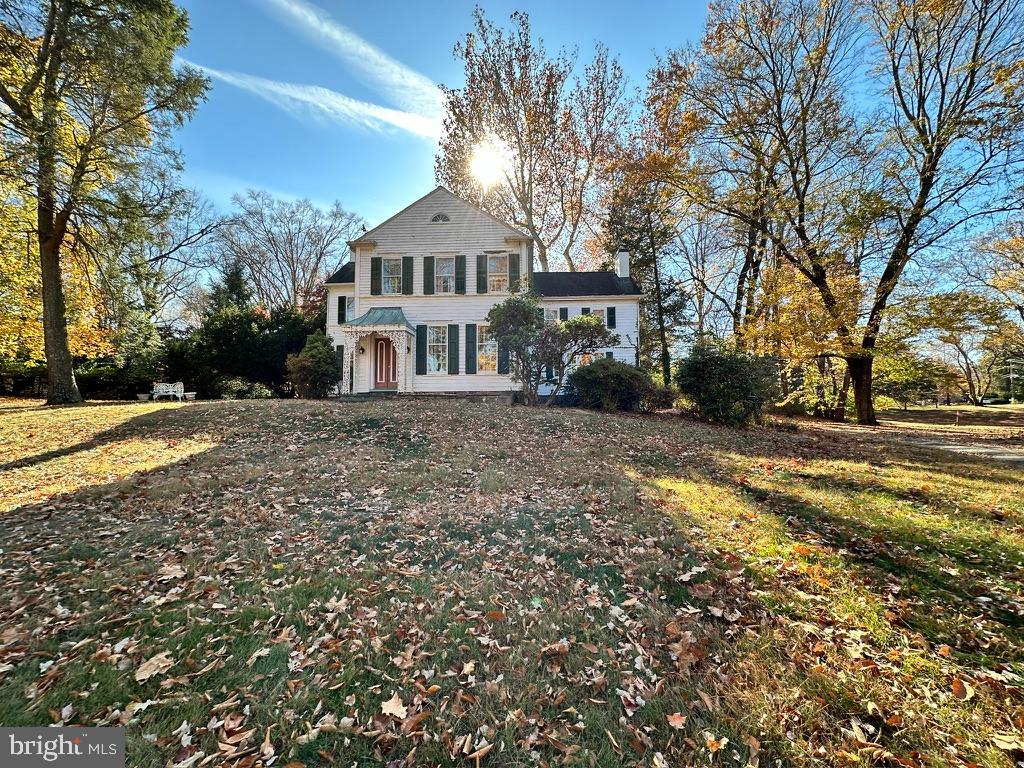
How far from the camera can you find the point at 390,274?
16797mm

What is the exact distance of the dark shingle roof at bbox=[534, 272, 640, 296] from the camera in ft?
65.8

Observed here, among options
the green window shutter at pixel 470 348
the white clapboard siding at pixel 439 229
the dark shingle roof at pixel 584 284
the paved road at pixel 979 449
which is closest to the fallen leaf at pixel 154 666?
the paved road at pixel 979 449

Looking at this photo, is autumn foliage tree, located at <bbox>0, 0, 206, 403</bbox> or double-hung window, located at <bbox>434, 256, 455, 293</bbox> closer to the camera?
autumn foliage tree, located at <bbox>0, 0, 206, 403</bbox>

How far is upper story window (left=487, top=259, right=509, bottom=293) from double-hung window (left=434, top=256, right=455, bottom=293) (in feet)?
4.84

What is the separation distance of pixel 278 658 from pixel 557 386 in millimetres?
11032

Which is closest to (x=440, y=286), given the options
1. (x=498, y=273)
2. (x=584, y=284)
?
(x=498, y=273)

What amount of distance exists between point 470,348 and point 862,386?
47.3ft

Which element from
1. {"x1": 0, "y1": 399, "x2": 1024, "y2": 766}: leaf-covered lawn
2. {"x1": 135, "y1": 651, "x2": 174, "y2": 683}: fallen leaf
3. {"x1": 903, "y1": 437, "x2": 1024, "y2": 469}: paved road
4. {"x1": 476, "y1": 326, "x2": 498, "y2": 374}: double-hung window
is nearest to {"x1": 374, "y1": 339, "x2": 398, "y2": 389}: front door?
{"x1": 476, "y1": 326, "x2": 498, "y2": 374}: double-hung window

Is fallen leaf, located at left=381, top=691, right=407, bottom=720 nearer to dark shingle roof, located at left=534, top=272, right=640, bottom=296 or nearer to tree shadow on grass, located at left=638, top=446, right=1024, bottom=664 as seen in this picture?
tree shadow on grass, located at left=638, top=446, right=1024, bottom=664

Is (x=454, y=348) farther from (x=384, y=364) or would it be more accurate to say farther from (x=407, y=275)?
(x=407, y=275)

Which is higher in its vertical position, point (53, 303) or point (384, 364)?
point (53, 303)

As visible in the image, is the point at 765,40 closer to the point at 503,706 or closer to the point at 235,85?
the point at 235,85

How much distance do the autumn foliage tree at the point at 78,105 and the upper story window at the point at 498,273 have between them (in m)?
9.97

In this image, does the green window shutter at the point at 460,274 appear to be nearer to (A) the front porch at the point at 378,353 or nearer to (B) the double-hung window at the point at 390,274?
(B) the double-hung window at the point at 390,274
